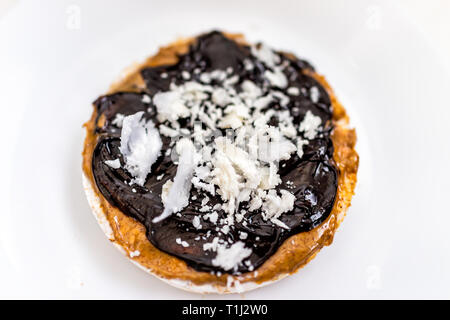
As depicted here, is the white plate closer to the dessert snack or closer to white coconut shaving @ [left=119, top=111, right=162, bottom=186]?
the dessert snack

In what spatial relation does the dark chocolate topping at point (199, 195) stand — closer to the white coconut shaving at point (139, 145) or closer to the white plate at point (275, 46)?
the white coconut shaving at point (139, 145)

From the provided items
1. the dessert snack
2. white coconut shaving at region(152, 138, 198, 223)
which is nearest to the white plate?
the dessert snack

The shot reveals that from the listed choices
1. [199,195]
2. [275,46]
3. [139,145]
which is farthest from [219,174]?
[275,46]

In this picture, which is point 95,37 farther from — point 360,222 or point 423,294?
point 423,294

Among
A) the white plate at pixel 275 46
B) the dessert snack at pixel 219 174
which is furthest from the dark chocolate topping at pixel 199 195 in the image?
the white plate at pixel 275 46

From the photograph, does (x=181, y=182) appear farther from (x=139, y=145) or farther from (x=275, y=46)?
(x=275, y=46)

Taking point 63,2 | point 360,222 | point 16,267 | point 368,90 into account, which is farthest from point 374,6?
point 16,267
